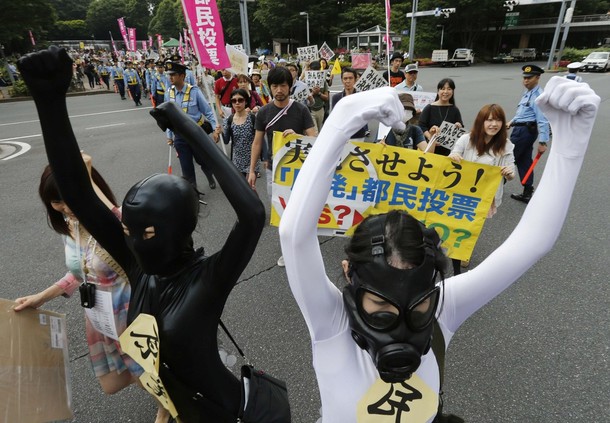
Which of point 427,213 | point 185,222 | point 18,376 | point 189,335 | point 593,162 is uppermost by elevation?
point 185,222

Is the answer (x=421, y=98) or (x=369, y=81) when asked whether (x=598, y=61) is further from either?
(x=369, y=81)

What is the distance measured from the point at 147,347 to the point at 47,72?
3.10 feet

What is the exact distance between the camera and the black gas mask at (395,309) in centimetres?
95

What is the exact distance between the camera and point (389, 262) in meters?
0.96

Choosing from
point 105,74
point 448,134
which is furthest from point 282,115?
point 105,74

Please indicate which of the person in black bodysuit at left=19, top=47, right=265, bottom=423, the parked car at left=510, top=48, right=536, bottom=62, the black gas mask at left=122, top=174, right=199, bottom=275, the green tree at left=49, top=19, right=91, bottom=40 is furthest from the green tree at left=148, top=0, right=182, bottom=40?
the black gas mask at left=122, top=174, right=199, bottom=275

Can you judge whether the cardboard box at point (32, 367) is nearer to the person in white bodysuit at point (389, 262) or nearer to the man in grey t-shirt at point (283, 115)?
the person in white bodysuit at point (389, 262)

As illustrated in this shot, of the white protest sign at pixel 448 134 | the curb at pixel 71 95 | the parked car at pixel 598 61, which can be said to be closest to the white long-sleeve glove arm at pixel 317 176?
the white protest sign at pixel 448 134

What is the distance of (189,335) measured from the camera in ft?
3.96

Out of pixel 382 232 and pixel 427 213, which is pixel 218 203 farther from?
pixel 382 232

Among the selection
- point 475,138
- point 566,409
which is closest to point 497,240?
point 475,138

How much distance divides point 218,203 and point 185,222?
409 cm

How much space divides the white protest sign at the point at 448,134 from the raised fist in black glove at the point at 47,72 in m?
3.60

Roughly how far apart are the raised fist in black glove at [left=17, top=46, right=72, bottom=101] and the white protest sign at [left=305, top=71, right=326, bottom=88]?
5866 mm
